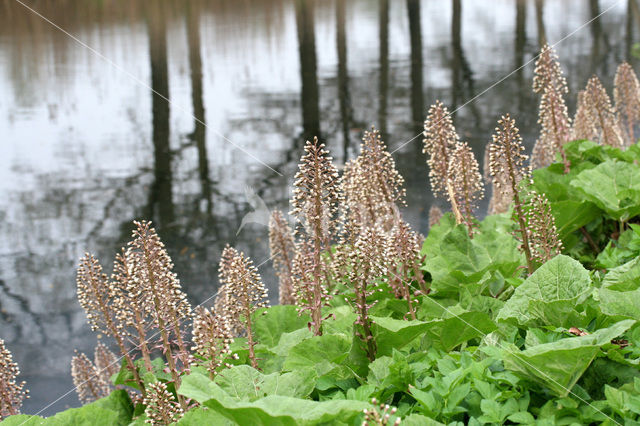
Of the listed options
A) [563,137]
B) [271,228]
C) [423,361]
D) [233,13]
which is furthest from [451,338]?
[233,13]

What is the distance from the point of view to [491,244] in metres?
2.51

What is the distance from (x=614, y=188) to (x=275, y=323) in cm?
143

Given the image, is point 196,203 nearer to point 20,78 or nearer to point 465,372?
point 20,78

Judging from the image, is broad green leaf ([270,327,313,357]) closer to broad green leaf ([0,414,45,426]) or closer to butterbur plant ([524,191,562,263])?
broad green leaf ([0,414,45,426])

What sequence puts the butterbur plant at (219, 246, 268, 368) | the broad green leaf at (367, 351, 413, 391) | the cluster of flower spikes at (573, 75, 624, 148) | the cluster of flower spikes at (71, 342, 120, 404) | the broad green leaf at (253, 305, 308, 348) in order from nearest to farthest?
the broad green leaf at (367, 351, 413, 391) < the butterbur plant at (219, 246, 268, 368) < the broad green leaf at (253, 305, 308, 348) < the cluster of flower spikes at (71, 342, 120, 404) < the cluster of flower spikes at (573, 75, 624, 148)

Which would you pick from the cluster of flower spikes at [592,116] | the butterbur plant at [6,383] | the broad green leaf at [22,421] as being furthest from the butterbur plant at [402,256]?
the cluster of flower spikes at [592,116]

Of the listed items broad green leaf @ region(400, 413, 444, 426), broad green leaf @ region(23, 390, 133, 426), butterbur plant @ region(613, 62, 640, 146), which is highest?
butterbur plant @ region(613, 62, 640, 146)

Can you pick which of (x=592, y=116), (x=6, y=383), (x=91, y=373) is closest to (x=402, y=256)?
(x=6, y=383)

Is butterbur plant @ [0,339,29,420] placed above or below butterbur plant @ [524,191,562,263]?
below

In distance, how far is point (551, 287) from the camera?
69.7 inches

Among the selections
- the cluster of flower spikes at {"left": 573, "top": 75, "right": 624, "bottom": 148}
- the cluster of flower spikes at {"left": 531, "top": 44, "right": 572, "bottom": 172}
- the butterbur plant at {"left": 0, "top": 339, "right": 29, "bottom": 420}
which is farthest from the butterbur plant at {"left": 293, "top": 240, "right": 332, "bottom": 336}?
the cluster of flower spikes at {"left": 573, "top": 75, "right": 624, "bottom": 148}

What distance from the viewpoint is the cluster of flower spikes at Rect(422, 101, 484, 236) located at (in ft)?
8.45

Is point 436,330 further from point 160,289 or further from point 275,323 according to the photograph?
A: point 160,289

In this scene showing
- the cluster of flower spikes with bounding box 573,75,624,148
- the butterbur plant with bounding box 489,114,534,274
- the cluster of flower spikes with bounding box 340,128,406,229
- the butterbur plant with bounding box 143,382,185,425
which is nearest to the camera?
the butterbur plant with bounding box 143,382,185,425
